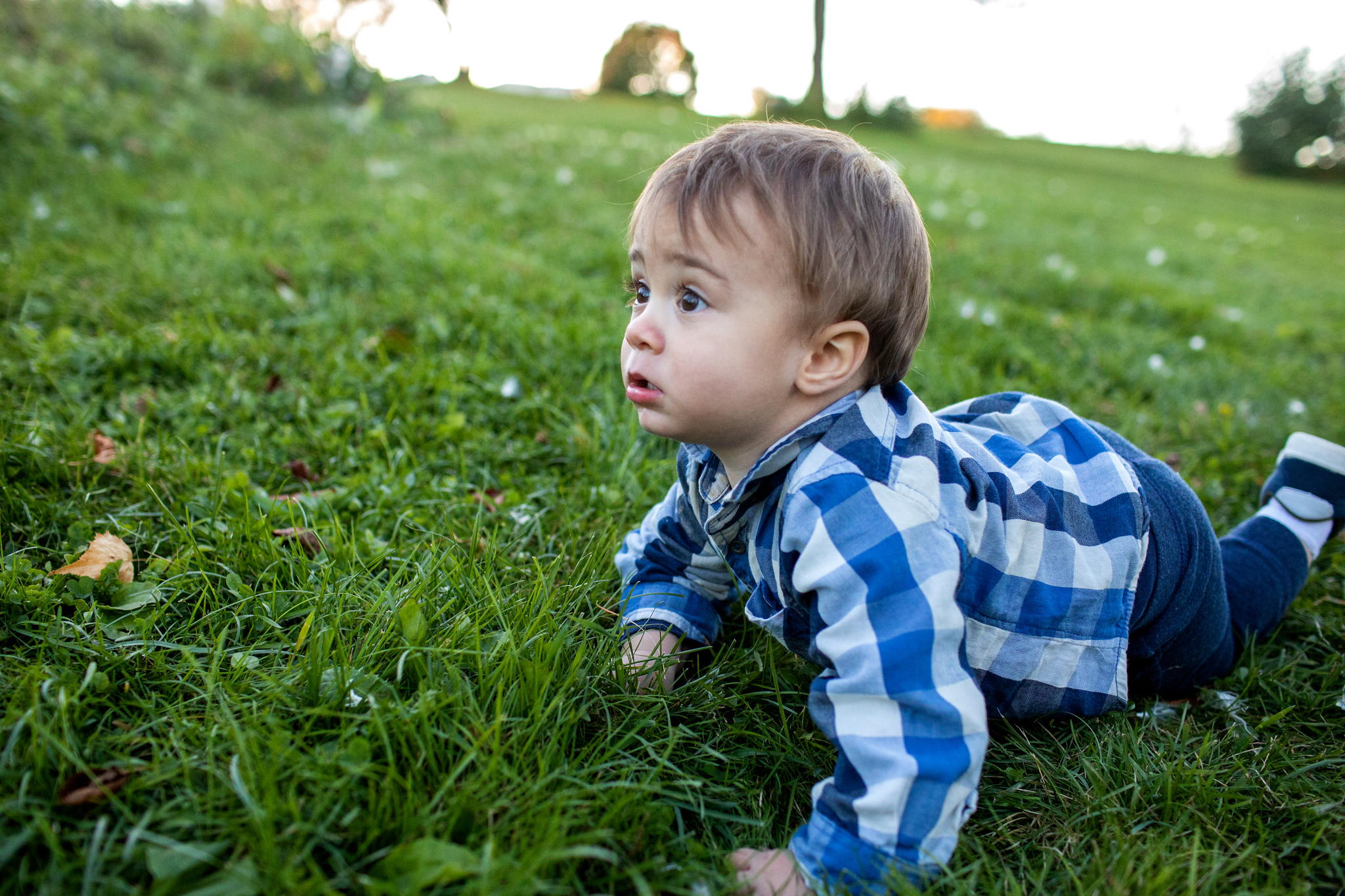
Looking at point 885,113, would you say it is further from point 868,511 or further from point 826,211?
point 868,511

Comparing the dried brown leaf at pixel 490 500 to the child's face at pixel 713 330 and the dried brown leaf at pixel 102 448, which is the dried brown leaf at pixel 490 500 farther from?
the dried brown leaf at pixel 102 448

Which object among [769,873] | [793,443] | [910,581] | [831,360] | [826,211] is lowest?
[769,873]

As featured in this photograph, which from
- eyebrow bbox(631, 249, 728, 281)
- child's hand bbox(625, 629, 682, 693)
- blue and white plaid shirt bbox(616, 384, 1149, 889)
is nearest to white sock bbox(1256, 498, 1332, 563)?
blue and white plaid shirt bbox(616, 384, 1149, 889)

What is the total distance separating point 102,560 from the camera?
2010 millimetres

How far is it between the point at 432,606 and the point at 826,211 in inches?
47.6

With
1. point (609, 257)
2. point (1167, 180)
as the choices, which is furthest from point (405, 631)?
point (1167, 180)

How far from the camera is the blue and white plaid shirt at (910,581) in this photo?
1418mm

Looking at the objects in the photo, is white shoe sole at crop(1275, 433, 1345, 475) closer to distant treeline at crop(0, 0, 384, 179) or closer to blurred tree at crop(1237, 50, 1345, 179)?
distant treeline at crop(0, 0, 384, 179)

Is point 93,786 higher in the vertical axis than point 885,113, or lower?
lower

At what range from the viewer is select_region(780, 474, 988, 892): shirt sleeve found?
1400 mm

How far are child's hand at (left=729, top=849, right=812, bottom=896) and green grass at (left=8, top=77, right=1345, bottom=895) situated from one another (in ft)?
0.23

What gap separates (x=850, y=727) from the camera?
1461mm

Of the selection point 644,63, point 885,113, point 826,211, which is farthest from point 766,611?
point 644,63

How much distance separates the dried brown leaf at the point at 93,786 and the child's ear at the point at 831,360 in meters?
1.41
